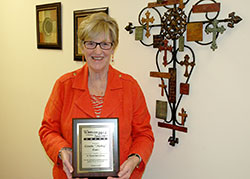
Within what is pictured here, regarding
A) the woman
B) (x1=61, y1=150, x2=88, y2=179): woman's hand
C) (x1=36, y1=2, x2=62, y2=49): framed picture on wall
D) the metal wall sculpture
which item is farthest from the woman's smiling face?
(x1=36, y1=2, x2=62, y2=49): framed picture on wall

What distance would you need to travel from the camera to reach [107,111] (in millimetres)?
1484

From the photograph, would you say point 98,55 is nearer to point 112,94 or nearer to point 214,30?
point 112,94

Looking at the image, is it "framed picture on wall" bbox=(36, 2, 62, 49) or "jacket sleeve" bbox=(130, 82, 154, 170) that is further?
"framed picture on wall" bbox=(36, 2, 62, 49)

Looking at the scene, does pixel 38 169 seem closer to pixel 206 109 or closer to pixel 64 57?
pixel 64 57

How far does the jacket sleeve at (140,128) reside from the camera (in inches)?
59.5

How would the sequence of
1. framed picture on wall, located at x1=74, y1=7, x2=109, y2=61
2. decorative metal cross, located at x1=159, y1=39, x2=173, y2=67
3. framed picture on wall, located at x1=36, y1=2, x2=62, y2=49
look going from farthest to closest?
framed picture on wall, located at x1=36, y1=2, x2=62, y2=49 → framed picture on wall, located at x1=74, y1=7, x2=109, y2=61 → decorative metal cross, located at x1=159, y1=39, x2=173, y2=67

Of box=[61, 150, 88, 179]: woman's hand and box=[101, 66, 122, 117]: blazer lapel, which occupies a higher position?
box=[101, 66, 122, 117]: blazer lapel

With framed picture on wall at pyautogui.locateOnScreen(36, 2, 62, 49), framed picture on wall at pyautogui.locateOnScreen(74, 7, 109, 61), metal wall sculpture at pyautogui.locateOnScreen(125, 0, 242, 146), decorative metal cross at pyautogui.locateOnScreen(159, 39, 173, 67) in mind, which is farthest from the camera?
framed picture on wall at pyautogui.locateOnScreen(36, 2, 62, 49)

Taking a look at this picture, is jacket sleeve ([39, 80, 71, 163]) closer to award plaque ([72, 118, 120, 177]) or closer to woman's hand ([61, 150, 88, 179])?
woman's hand ([61, 150, 88, 179])

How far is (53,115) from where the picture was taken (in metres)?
1.53

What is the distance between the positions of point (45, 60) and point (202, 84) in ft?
4.83

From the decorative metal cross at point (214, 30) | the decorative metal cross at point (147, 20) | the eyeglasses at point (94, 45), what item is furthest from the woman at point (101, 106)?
the decorative metal cross at point (214, 30)

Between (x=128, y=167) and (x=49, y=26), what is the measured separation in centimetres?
146

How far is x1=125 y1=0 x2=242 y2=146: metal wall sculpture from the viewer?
4.67ft
